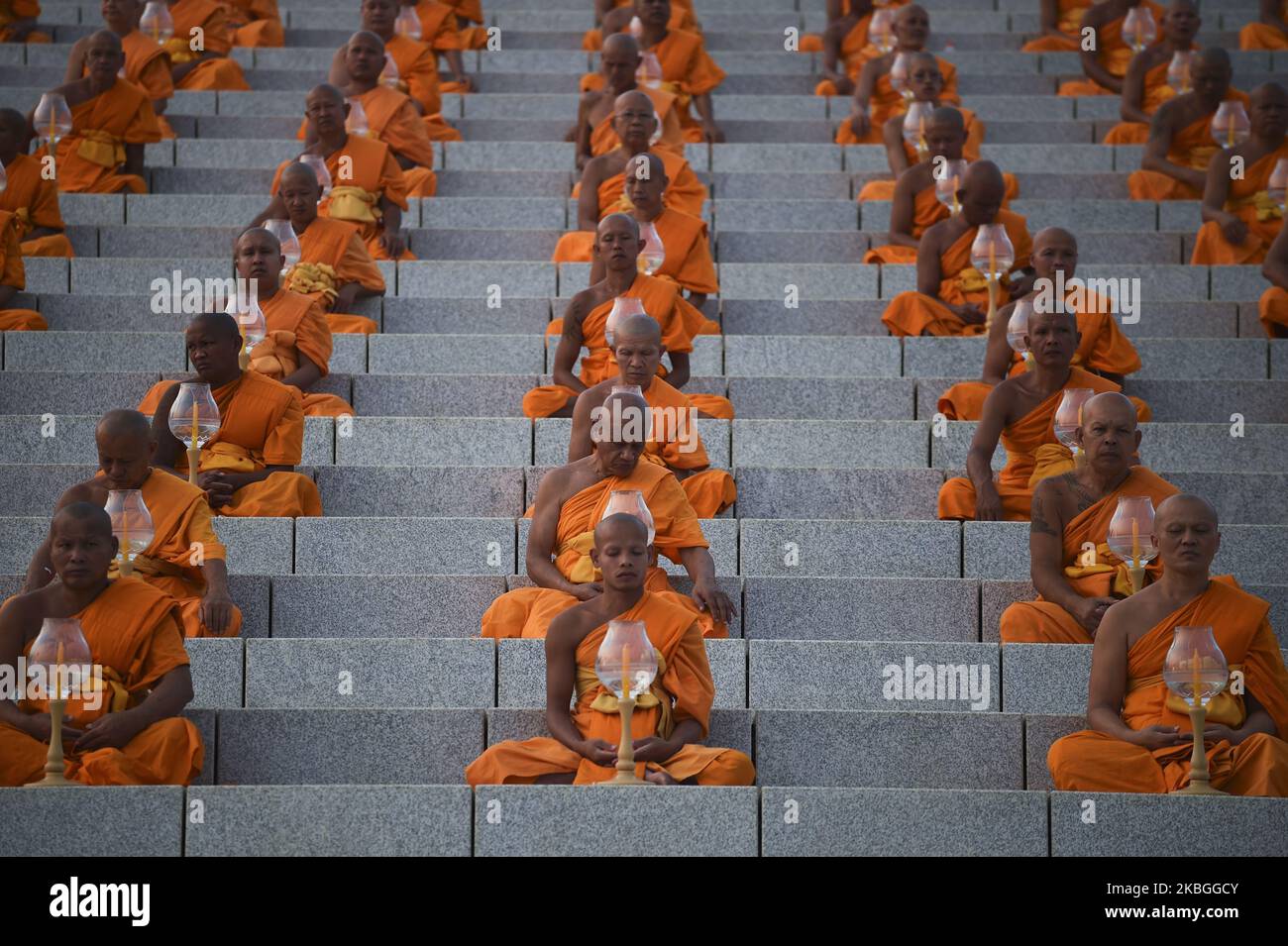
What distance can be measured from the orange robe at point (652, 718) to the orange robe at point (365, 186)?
448 centimetres

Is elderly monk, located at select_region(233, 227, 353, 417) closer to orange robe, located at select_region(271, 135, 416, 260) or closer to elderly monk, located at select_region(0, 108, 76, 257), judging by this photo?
orange robe, located at select_region(271, 135, 416, 260)

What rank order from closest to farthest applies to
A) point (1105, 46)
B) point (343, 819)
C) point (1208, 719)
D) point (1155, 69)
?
point (343, 819), point (1208, 719), point (1155, 69), point (1105, 46)

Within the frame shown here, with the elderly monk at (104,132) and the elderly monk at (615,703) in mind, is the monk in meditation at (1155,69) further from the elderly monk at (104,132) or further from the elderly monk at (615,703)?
the elderly monk at (615,703)

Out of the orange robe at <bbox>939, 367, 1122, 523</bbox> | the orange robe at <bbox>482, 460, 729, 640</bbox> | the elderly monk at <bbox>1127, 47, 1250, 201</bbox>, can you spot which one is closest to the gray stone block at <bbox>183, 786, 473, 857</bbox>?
the orange robe at <bbox>482, 460, 729, 640</bbox>

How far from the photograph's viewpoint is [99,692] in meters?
6.53

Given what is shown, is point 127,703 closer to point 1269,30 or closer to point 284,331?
point 284,331

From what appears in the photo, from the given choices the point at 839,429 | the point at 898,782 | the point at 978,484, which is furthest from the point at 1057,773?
the point at 839,429

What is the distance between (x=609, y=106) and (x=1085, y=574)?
4770 mm

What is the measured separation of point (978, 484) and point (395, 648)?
2.42 m

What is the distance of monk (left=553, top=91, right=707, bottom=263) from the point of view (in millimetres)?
10695

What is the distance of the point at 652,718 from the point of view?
659 cm

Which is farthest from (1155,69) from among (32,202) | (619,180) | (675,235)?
(32,202)

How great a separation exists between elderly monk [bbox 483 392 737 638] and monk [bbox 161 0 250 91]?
5.86 m

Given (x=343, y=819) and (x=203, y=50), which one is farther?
(x=203, y=50)
